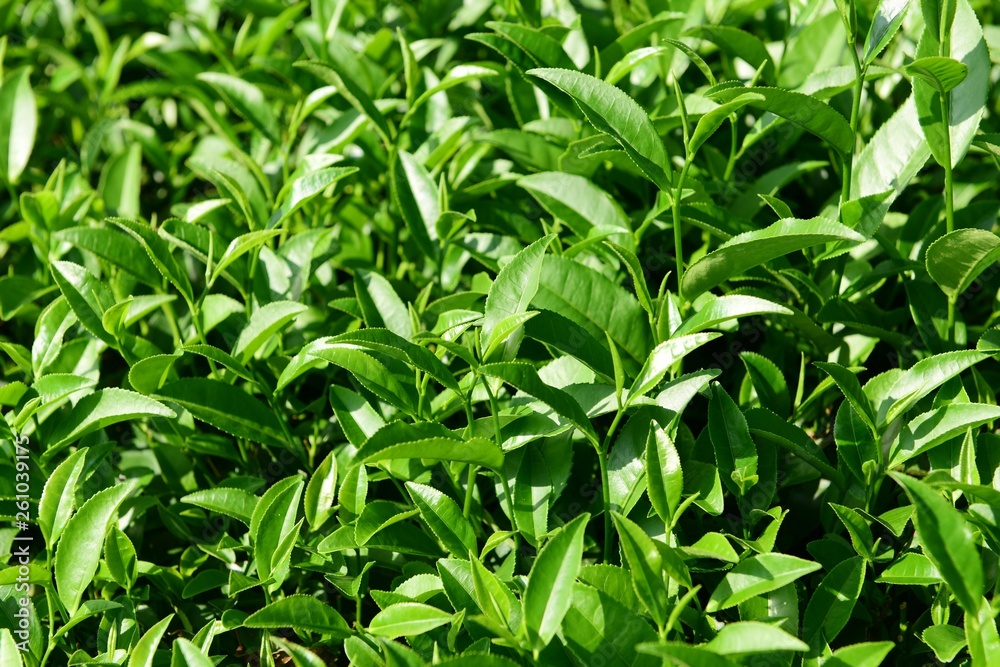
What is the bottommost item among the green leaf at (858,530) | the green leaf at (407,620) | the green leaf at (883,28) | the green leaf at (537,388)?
the green leaf at (407,620)

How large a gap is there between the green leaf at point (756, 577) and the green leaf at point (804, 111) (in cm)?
52

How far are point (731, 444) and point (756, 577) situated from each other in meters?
0.18

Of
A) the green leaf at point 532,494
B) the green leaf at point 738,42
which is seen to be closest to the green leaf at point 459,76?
the green leaf at point 738,42

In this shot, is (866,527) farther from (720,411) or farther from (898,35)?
(898,35)

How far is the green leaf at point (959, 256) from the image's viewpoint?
1.13 metres

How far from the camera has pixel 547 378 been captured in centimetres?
124

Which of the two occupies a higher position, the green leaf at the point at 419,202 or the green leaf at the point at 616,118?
the green leaf at the point at 616,118

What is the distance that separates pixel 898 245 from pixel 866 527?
549mm

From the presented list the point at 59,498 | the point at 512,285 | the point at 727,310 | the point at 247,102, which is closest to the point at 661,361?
the point at 727,310

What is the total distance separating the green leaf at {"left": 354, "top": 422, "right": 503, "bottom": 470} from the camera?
0.99 metres

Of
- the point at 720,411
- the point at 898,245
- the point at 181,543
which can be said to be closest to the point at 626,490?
the point at 720,411

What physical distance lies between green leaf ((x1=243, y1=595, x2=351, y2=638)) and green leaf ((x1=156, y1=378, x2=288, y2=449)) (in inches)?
11.9

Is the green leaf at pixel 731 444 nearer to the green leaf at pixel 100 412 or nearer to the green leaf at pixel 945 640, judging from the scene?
the green leaf at pixel 945 640

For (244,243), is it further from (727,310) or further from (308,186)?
(727,310)
